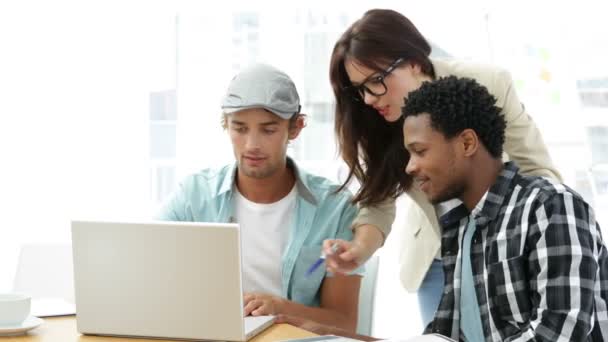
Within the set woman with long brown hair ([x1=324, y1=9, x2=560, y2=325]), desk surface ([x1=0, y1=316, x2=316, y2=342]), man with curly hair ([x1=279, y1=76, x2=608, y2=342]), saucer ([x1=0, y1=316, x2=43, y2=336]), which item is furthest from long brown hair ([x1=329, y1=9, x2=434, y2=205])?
saucer ([x1=0, y1=316, x2=43, y2=336])

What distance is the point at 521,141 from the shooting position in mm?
1919

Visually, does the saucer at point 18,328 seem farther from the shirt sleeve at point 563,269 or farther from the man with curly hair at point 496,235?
the shirt sleeve at point 563,269

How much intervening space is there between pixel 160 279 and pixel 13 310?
32 centimetres

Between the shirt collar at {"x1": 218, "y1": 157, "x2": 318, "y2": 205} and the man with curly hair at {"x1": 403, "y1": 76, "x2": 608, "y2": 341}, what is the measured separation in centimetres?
51

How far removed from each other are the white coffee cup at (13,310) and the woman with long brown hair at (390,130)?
0.60 metres

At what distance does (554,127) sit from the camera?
399cm

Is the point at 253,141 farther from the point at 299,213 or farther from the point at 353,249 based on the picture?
the point at 353,249

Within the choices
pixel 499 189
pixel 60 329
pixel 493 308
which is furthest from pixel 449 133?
pixel 60 329

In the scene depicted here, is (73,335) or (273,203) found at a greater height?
(273,203)

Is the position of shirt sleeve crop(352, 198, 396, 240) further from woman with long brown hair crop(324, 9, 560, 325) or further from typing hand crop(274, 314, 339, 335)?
typing hand crop(274, 314, 339, 335)

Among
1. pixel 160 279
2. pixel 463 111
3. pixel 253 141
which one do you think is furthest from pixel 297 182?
pixel 160 279

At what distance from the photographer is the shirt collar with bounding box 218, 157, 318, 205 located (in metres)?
2.19

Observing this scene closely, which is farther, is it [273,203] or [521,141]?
[273,203]

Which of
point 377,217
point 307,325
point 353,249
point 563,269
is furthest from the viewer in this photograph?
point 377,217
